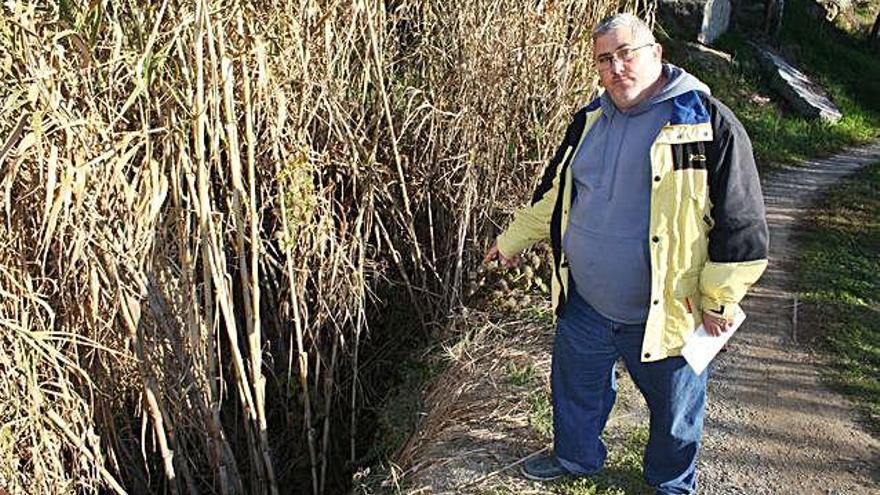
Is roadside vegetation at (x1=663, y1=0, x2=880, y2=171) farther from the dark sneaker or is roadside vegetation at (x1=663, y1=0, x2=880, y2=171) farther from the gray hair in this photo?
the gray hair

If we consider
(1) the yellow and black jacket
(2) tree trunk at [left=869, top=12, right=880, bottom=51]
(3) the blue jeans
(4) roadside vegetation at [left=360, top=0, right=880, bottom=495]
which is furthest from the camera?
(2) tree trunk at [left=869, top=12, right=880, bottom=51]

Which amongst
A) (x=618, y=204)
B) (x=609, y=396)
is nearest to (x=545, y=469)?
(x=609, y=396)

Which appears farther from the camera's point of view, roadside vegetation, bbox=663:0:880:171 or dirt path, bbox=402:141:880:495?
roadside vegetation, bbox=663:0:880:171

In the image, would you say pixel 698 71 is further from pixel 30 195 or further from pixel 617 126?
pixel 30 195

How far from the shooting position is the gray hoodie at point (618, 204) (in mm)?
2438

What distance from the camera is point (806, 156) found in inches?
338

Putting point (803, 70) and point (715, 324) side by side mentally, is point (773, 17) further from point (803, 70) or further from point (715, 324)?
point (715, 324)

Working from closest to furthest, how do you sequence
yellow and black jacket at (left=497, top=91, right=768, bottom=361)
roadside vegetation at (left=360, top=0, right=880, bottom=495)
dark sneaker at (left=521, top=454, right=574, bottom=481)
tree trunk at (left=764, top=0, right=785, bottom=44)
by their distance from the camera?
yellow and black jacket at (left=497, top=91, right=768, bottom=361) → dark sneaker at (left=521, top=454, right=574, bottom=481) → roadside vegetation at (left=360, top=0, right=880, bottom=495) → tree trunk at (left=764, top=0, right=785, bottom=44)

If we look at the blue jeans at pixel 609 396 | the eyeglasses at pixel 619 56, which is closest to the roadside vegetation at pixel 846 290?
the blue jeans at pixel 609 396

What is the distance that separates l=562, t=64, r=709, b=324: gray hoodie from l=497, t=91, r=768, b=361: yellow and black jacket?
57mm

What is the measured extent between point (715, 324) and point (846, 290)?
2811mm

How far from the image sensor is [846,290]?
4.83m

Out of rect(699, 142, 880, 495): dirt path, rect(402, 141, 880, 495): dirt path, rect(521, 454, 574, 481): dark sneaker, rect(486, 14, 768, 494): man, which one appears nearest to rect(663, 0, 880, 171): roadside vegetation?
rect(699, 142, 880, 495): dirt path

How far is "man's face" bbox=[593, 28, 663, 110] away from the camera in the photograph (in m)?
2.38
